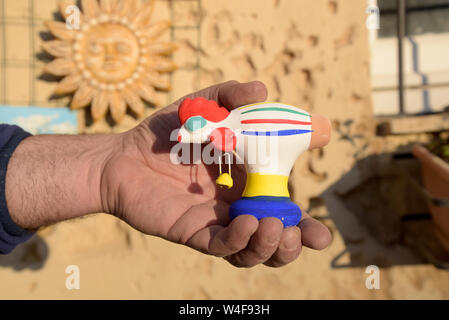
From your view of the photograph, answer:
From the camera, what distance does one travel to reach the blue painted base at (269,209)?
0.67 metres

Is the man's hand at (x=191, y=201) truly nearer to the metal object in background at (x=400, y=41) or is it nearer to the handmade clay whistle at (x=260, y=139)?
the handmade clay whistle at (x=260, y=139)

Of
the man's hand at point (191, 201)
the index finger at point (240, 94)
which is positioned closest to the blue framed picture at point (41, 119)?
the man's hand at point (191, 201)

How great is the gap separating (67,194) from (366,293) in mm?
1242

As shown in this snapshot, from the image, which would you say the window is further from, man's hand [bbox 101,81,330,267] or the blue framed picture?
the blue framed picture

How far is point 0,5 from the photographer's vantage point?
1.50 meters

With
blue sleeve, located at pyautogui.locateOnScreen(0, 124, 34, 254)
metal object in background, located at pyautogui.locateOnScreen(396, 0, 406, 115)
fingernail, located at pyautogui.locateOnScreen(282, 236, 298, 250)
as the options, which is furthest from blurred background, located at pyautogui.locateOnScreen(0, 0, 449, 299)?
fingernail, located at pyautogui.locateOnScreen(282, 236, 298, 250)

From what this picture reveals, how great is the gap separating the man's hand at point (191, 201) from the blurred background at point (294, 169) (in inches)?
27.2

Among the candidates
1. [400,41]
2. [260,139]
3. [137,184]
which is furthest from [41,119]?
[400,41]

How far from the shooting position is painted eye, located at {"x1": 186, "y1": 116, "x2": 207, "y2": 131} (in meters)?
0.70

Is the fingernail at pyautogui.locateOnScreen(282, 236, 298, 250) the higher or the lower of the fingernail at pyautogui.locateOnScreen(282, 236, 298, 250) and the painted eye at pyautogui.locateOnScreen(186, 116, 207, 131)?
the lower

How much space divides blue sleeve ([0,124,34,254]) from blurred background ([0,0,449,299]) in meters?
0.63

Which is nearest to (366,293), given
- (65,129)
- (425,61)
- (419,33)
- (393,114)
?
(393,114)

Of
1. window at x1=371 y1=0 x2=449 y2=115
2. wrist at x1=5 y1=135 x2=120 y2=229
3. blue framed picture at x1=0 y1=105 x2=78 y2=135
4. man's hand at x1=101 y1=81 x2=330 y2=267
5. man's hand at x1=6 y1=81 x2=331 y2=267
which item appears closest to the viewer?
man's hand at x1=101 y1=81 x2=330 y2=267

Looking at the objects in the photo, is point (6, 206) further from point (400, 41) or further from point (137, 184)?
point (400, 41)
